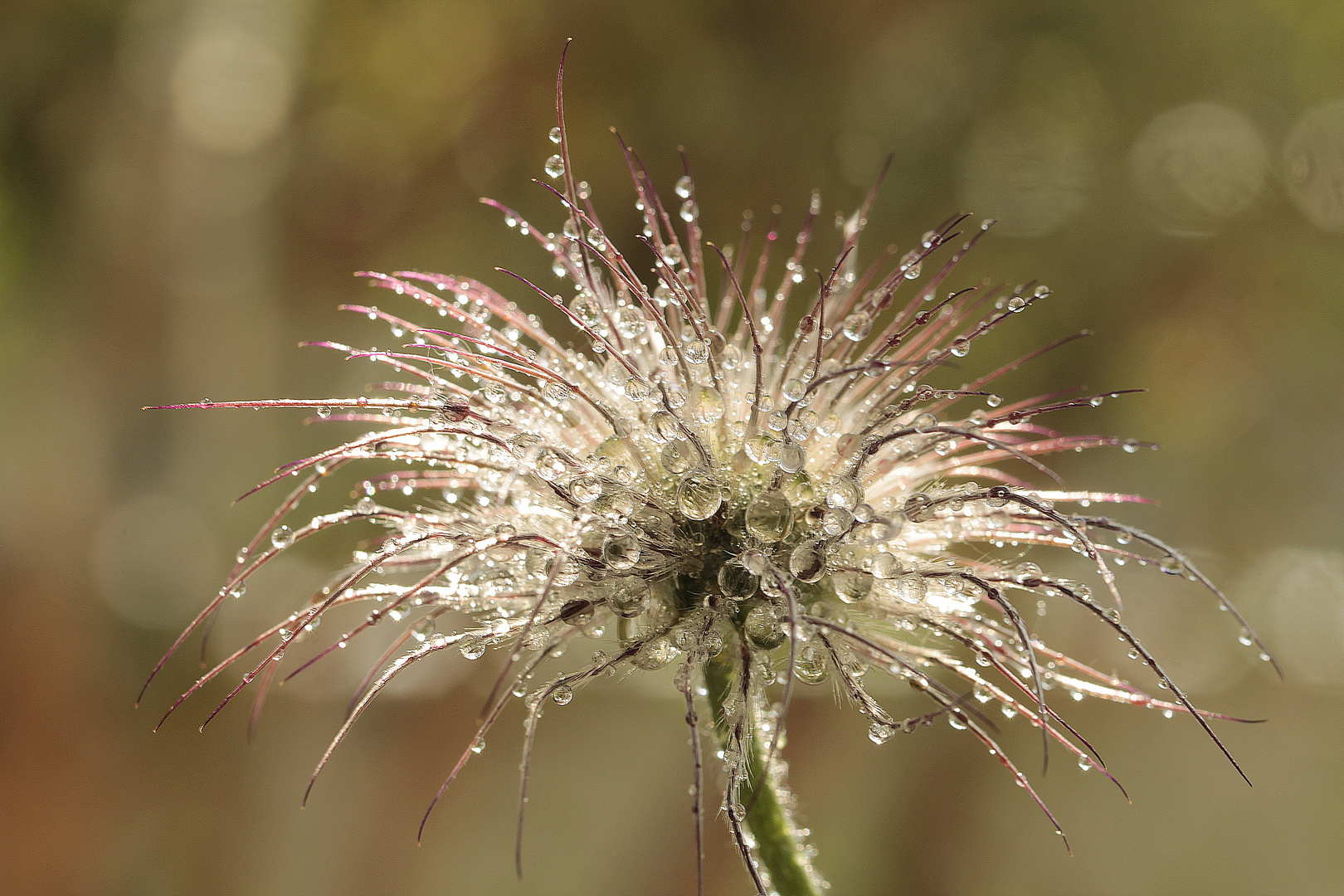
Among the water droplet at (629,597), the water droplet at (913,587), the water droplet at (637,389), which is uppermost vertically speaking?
the water droplet at (637,389)

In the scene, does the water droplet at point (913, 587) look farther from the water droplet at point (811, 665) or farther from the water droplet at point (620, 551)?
the water droplet at point (620, 551)

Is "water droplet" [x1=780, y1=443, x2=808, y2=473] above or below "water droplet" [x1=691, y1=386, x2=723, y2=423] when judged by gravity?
below

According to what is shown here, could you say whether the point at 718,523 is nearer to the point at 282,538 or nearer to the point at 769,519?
the point at 769,519

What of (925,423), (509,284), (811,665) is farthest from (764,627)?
(509,284)

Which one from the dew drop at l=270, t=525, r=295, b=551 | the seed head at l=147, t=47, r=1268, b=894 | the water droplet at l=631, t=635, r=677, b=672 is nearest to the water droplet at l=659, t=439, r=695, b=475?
the seed head at l=147, t=47, r=1268, b=894

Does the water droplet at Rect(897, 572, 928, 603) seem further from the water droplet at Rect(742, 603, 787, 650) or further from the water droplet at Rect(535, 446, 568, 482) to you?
the water droplet at Rect(535, 446, 568, 482)

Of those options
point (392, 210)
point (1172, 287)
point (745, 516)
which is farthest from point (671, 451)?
point (1172, 287)

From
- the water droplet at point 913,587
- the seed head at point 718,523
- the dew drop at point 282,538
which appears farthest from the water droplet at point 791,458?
the dew drop at point 282,538
